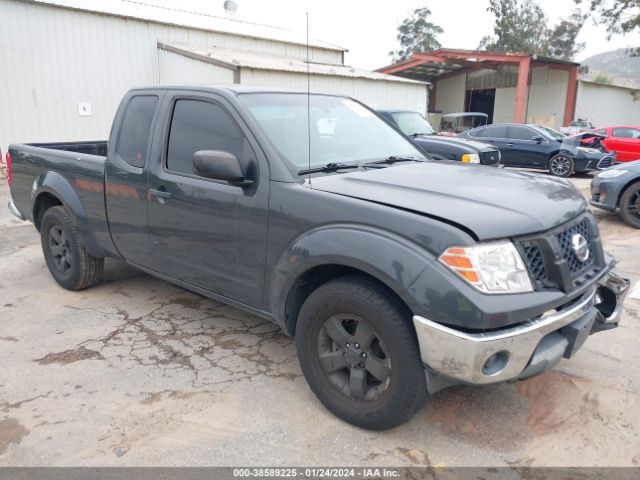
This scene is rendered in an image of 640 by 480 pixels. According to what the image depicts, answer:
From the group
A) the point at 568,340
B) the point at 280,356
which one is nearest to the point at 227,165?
the point at 280,356

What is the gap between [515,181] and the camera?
3.24 metres

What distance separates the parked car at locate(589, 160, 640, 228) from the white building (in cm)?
764

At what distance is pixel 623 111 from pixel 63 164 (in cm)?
3686

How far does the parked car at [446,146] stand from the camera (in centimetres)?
977

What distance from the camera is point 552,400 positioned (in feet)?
10.4

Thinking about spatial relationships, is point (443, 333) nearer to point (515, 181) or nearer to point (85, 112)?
point (515, 181)

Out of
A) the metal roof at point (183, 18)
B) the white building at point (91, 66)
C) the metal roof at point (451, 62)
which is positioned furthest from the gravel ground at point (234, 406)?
the metal roof at point (451, 62)

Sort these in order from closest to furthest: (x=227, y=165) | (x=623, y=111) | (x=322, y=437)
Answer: (x=322, y=437)
(x=227, y=165)
(x=623, y=111)

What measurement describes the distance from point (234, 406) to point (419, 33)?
205ft

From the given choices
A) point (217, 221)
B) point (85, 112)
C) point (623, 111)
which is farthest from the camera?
point (623, 111)

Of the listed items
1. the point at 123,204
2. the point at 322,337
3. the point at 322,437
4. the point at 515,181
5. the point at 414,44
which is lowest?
the point at 322,437

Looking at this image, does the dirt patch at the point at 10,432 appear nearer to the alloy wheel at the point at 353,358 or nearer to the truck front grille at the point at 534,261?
the alloy wheel at the point at 353,358

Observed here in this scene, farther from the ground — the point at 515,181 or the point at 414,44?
the point at 414,44

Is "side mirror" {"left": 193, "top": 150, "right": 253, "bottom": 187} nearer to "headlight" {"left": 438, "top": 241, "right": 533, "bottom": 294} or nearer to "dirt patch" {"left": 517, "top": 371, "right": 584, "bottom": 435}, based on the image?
"headlight" {"left": 438, "top": 241, "right": 533, "bottom": 294}
